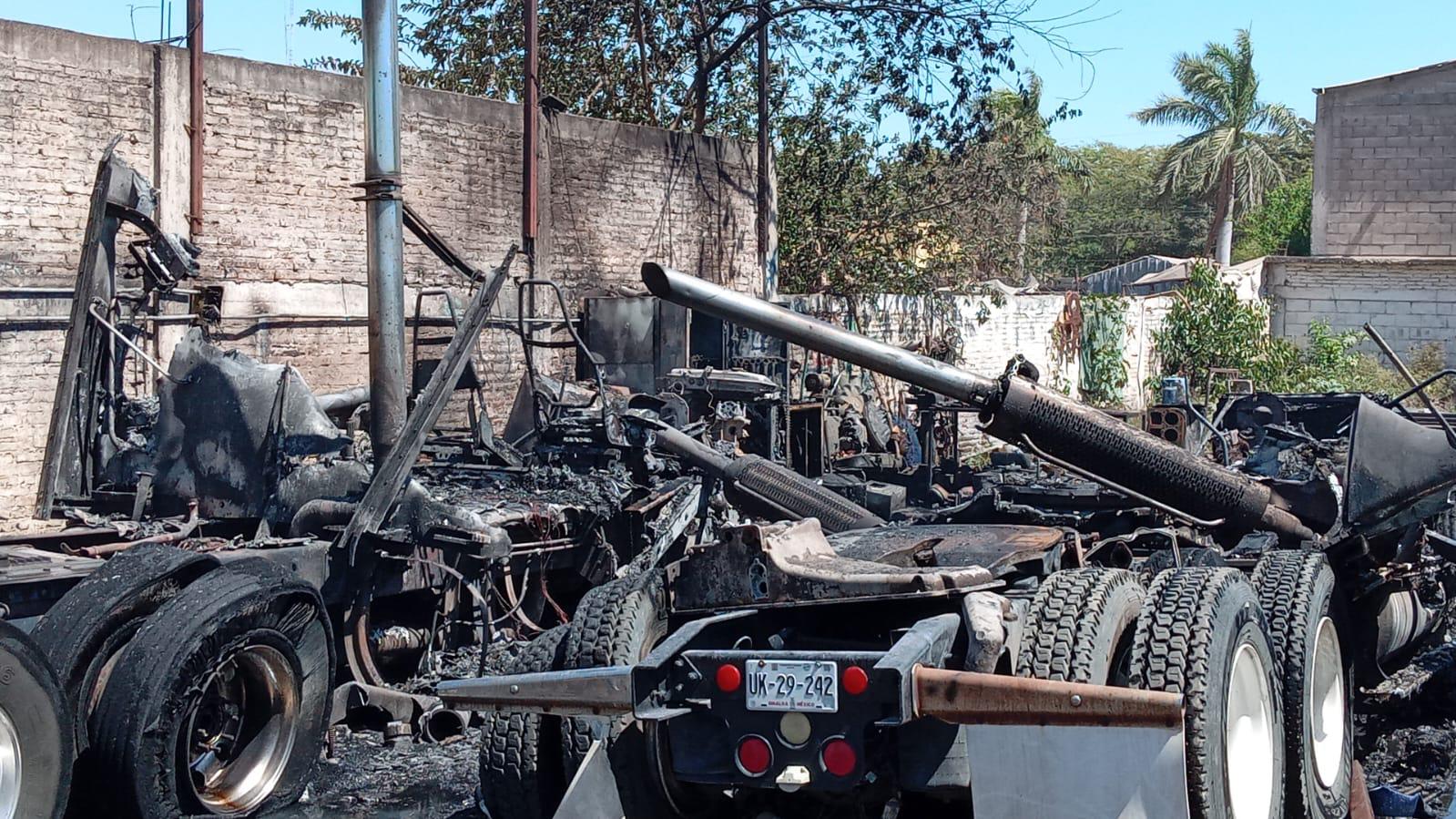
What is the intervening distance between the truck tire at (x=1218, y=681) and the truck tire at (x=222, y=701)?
3.59m

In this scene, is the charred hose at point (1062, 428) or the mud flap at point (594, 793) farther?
the charred hose at point (1062, 428)

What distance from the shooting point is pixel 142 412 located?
8.00 metres

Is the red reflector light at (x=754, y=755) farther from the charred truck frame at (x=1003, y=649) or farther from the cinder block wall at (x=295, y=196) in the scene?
the cinder block wall at (x=295, y=196)

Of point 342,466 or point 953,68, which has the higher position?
point 953,68

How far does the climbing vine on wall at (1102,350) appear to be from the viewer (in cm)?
2175

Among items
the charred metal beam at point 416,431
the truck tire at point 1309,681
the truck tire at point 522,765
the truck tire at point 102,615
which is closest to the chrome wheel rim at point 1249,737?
the truck tire at point 1309,681

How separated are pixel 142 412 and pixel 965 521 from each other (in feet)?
15.8

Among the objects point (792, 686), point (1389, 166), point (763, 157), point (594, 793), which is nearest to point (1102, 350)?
point (763, 157)

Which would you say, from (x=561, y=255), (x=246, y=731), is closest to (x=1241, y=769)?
(x=246, y=731)

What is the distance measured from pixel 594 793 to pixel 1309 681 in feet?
8.55

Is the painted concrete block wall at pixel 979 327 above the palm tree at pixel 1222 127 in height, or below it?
below

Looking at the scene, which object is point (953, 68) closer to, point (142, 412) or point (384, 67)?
point (384, 67)

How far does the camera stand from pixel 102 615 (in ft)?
17.5

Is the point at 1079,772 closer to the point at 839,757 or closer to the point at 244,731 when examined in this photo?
the point at 839,757
